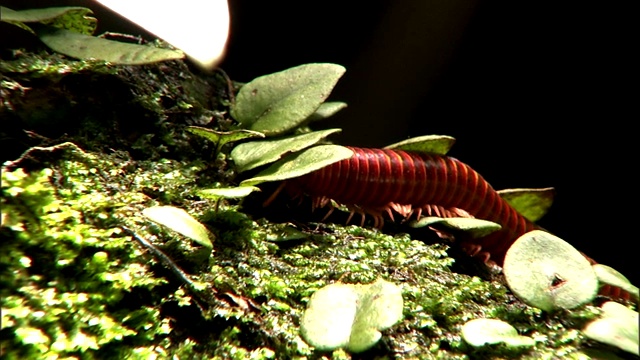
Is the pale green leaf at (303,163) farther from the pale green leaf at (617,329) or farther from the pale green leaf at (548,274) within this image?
the pale green leaf at (617,329)

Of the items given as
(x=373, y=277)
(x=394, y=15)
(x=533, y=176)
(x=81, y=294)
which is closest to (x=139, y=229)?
(x=81, y=294)

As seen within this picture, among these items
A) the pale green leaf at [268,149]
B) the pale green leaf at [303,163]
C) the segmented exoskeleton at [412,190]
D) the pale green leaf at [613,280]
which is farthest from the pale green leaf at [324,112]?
the pale green leaf at [613,280]

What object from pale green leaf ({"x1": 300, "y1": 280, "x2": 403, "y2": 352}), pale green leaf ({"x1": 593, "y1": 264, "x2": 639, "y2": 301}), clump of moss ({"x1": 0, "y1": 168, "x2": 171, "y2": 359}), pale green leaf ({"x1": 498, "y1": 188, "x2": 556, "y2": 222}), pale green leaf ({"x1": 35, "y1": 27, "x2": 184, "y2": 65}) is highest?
pale green leaf ({"x1": 593, "y1": 264, "x2": 639, "y2": 301})

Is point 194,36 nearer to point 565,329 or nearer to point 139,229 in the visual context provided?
point 139,229

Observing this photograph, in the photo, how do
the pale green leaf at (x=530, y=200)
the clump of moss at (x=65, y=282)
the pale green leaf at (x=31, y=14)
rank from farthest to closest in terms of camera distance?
the pale green leaf at (x=530, y=200) < the pale green leaf at (x=31, y=14) < the clump of moss at (x=65, y=282)

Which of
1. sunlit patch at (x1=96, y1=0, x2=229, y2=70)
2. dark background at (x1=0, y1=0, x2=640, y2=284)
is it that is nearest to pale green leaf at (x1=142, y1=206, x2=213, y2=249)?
sunlit patch at (x1=96, y1=0, x2=229, y2=70)

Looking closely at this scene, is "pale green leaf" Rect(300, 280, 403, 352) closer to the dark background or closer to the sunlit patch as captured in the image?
the sunlit patch
